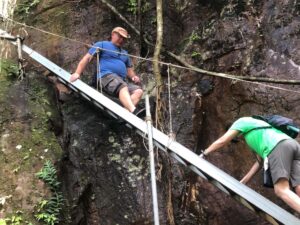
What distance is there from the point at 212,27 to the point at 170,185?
10.1 feet

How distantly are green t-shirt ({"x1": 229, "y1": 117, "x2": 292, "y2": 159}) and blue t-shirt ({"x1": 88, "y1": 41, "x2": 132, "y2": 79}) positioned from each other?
2554 millimetres

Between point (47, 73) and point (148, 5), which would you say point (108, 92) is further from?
point (148, 5)

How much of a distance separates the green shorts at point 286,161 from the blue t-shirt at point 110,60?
3.09 meters

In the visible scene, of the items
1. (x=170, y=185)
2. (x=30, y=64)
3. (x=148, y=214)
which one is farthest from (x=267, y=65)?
(x=30, y=64)

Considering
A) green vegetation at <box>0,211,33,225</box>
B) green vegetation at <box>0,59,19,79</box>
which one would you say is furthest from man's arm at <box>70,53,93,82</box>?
green vegetation at <box>0,211,33,225</box>

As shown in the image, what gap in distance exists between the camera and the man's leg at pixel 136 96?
279 inches

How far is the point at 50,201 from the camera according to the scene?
20.9 ft

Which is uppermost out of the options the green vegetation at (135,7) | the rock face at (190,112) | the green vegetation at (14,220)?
the green vegetation at (135,7)

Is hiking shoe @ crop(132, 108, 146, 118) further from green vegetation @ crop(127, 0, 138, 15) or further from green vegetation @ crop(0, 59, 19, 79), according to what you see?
green vegetation @ crop(127, 0, 138, 15)

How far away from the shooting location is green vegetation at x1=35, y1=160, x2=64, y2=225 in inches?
243

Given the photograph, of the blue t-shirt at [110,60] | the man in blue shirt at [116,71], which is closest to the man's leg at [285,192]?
the man in blue shirt at [116,71]

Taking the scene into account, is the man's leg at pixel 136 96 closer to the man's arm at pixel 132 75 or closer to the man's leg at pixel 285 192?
the man's arm at pixel 132 75

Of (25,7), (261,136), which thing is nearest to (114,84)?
(261,136)

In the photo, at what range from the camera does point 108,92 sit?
Answer: 284 inches
